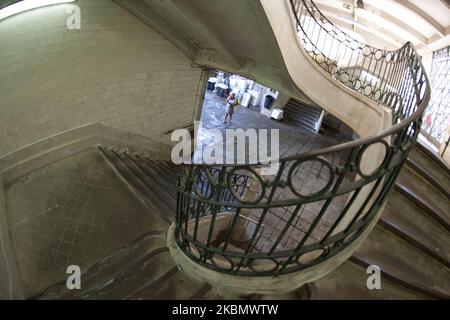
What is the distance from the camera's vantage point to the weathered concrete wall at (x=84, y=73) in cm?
370

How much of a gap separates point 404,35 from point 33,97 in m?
12.1

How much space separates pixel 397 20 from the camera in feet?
33.4

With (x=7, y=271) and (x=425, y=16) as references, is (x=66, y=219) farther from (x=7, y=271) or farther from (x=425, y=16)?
(x=425, y=16)

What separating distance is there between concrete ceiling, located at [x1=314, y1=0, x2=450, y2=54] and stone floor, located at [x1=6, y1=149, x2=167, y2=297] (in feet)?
26.3

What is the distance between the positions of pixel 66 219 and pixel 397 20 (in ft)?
39.0

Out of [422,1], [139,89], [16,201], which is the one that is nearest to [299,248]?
[16,201]

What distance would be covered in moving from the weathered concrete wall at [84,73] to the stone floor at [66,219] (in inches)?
28.0

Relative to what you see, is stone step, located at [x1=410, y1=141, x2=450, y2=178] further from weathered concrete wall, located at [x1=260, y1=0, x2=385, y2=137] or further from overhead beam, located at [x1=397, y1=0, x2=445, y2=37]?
overhead beam, located at [x1=397, y1=0, x2=445, y2=37]

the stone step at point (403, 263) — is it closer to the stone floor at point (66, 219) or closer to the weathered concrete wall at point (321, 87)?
the weathered concrete wall at point (321, 87)

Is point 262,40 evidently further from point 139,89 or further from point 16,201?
point 16,201

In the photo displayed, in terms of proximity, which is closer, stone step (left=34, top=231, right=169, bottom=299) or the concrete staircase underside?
the concrete staircase underside

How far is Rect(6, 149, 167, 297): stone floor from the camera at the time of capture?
123 inches

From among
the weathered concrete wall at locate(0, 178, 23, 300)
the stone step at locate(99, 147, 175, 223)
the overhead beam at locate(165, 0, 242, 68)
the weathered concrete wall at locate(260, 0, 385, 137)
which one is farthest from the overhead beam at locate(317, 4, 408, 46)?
the weathered concrete wall at locate(0, 178, 23, 300)

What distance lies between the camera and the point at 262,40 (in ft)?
13.7
